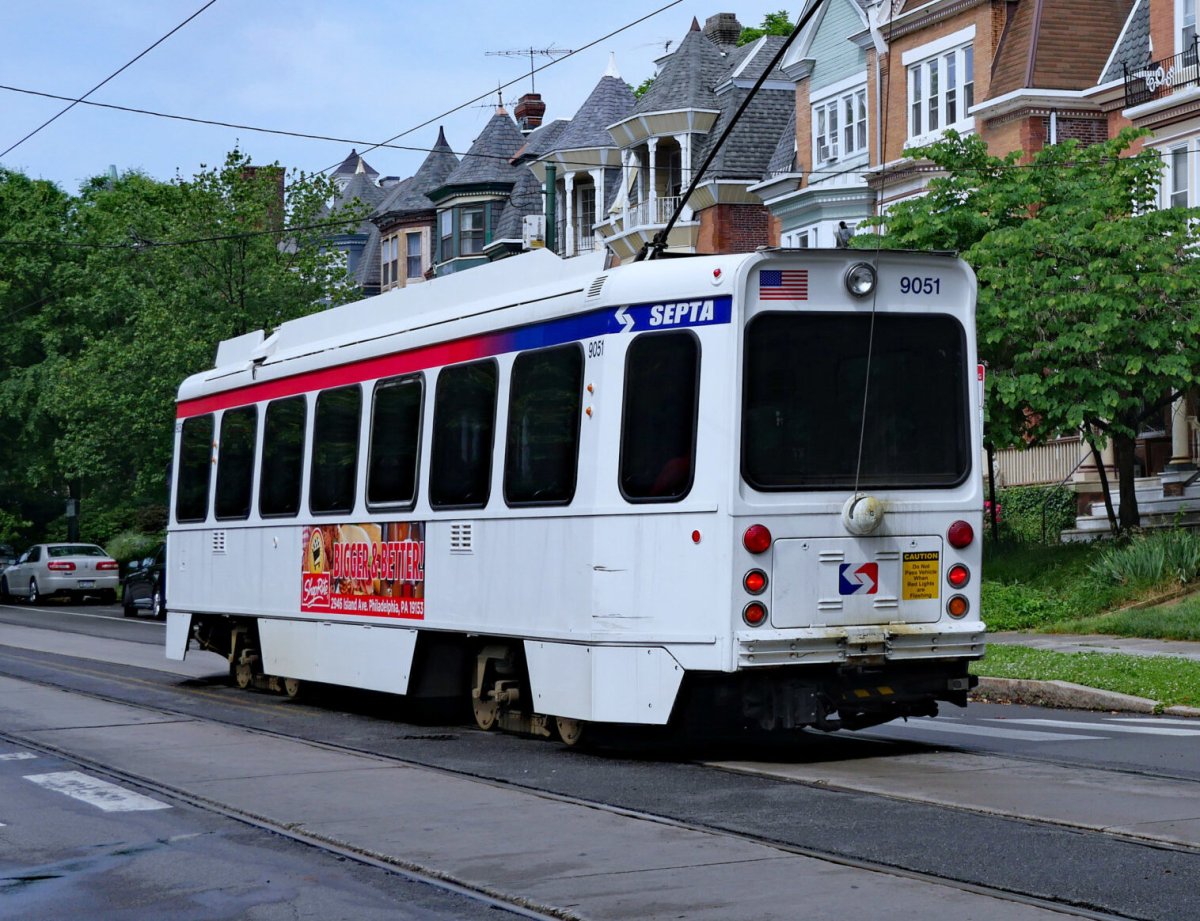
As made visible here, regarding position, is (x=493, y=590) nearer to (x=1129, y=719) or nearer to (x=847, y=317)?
(x=847, y=317)

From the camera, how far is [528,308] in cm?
1221

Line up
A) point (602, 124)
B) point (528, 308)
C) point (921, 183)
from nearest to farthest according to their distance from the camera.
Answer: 1. point (528, 308)
2. point (921, 183)
3. point (602, 124)

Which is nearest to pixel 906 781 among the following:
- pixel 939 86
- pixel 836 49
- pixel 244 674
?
pixel 244 674

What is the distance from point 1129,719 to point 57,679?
11.4 m

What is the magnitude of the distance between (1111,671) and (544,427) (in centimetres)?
765

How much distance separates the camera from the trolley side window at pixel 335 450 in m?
14.7

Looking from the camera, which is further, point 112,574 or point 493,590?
point 112,574

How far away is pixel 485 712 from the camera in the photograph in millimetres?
13258

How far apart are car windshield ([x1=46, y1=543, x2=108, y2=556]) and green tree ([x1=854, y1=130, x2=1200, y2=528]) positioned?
2655 cm

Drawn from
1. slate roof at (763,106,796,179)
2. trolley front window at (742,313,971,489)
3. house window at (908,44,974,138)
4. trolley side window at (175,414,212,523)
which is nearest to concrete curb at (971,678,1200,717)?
trolley front window at (742,313,971,489)

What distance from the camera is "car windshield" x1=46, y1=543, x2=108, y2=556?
46688 millimetres

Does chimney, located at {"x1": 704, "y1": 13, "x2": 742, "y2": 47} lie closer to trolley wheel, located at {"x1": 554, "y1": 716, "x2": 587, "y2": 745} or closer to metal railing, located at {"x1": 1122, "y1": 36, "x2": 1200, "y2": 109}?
metal railing, located at {"x1": 1122, "y1": 36, "x2": 1200, "y2": 109}

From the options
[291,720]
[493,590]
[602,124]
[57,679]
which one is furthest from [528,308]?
[602,124]

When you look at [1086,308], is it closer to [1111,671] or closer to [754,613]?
[1111,671]
